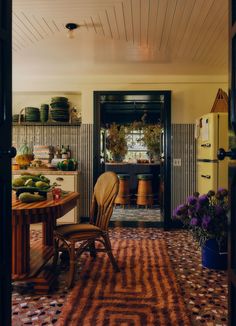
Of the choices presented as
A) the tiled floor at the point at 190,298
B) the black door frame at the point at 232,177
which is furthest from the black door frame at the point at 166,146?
the black door frame at the point at 232,177

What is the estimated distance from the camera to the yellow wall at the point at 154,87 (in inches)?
206

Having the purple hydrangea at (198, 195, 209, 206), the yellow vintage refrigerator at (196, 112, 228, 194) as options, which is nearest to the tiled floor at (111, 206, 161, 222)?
the yellow vintage refrigerator at (196, 112, 228, 194)

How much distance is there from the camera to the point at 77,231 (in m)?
2.88

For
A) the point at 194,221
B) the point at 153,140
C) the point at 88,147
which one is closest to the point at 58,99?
the point at 88,147

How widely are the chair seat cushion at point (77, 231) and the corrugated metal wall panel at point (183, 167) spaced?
8.16ft

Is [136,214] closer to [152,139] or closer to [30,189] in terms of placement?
[152,139]

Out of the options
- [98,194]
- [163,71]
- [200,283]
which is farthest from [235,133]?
[163,71]

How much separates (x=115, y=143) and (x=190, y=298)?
6165 millimetres

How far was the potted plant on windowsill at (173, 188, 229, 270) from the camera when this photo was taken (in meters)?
3.13

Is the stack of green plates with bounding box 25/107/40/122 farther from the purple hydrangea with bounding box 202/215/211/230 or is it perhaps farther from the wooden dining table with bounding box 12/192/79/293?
the purple hydrangea with bounding box 202/215/211/230

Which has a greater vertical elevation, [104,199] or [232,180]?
[232,180]

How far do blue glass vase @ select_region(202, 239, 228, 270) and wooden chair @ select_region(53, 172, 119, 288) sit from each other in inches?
36.1

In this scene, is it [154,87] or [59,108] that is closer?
[154,87]

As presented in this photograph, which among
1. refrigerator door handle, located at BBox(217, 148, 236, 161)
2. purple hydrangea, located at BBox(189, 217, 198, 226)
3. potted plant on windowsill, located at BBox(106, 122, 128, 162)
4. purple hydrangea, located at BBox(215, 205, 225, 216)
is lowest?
purple hydrangea, located at BBox(189, 217, 198, 226)
